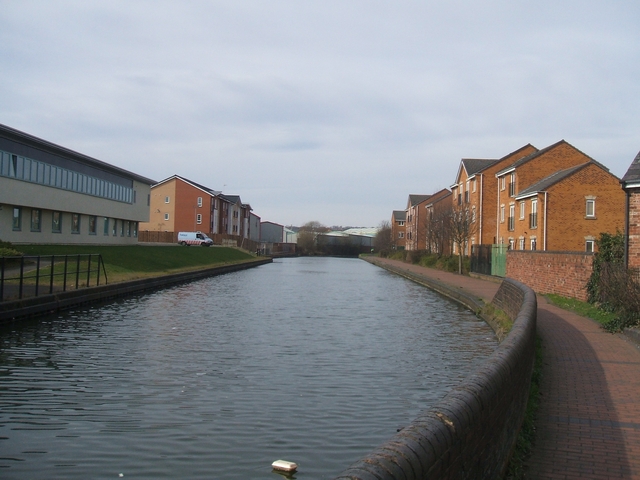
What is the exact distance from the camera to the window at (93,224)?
4900 cm

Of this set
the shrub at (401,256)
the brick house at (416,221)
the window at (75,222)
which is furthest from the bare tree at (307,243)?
the window at (75,222)

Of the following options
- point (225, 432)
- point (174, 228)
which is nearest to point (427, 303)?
point (225, 432)

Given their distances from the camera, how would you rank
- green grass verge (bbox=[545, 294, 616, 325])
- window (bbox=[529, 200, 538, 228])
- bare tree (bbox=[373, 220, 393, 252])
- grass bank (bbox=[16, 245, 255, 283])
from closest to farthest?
green grass verge (bbox=[545, 294, 616, 325]), grass bank (bbox=[16, 245, 255, 283]), window (bbox=[529, 200, 538, 228]), bare tree (bbox=[373, 220, 393, 252])

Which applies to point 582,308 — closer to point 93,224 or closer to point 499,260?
point 499,260

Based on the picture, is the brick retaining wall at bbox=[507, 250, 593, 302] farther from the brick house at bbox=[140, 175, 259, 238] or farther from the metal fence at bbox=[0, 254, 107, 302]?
the brick house at bbox=[140, 175, 259, 238]

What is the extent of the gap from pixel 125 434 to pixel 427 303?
18.8 metres

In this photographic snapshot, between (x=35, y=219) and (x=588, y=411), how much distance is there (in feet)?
125

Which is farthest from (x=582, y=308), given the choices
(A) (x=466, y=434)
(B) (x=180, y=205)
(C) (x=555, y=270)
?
(B) (x=180, y=205)

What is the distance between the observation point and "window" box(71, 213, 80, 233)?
45891mm

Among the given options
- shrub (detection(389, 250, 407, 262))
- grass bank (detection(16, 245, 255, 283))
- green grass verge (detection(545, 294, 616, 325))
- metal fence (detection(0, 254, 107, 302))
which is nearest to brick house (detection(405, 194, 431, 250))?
shrub (detection(389, 250, 407, 262))

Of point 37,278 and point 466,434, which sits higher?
point 37,278

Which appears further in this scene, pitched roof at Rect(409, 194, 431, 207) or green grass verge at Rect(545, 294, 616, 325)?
pitched roof at Rect(409, 194, 431, 207)

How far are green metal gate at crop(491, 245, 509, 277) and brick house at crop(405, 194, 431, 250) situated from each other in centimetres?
4914

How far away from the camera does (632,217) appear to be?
709 inches
